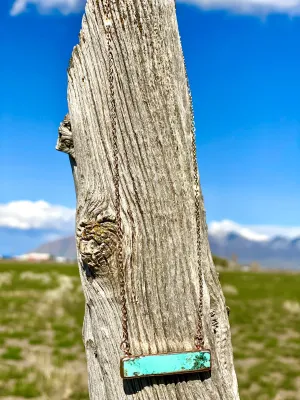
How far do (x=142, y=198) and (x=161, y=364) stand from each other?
63cm

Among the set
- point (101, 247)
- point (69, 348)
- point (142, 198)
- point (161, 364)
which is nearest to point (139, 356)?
Answer: point (161, 364)

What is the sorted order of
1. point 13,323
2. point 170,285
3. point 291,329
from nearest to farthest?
1. point 170,285
2. point 13,323
3. point 291,329

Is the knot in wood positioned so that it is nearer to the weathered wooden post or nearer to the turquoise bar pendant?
the weathered wooden post

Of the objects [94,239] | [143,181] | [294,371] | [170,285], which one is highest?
[143,181]

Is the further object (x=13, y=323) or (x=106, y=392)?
(x=13, y=323)

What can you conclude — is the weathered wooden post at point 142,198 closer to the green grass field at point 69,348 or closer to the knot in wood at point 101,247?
the knot in wood at point 101,247

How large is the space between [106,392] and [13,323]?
12344mm

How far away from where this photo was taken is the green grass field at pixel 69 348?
7961 millimetres

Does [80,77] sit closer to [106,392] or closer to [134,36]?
[134,36]

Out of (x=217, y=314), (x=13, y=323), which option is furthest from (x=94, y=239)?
(x=13, y=323)

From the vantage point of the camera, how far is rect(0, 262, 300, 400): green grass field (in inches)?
313

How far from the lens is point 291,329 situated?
15.0m

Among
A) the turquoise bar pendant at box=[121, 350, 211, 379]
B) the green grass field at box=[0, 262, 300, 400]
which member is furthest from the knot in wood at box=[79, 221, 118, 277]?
the green grass field at box=[0, 262, 300, 400]

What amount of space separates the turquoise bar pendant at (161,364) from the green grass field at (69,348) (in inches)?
232
